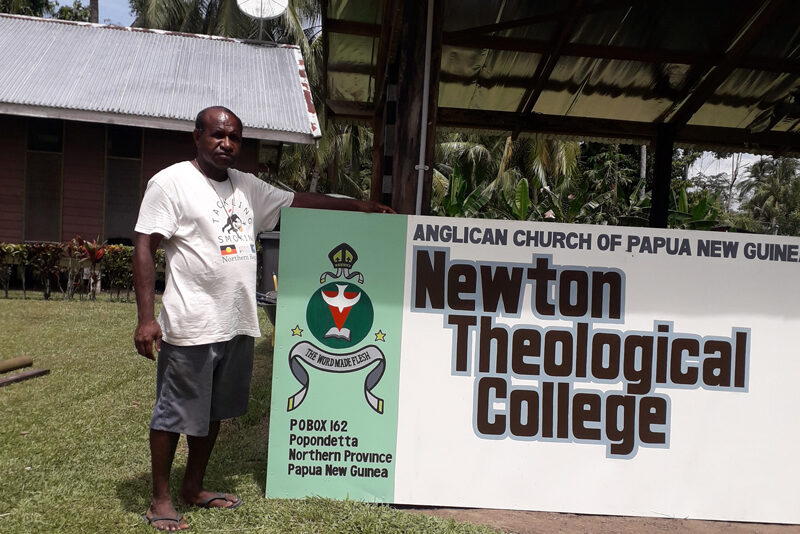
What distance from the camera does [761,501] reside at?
365cm

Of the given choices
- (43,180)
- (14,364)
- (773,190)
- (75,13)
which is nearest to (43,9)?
(75,13)

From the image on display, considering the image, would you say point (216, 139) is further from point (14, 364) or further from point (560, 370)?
point (14, 364)

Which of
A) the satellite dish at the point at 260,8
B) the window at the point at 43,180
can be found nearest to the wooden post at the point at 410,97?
the satellite dish at the point at 260,8

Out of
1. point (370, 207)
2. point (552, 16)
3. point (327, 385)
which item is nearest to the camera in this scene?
point (327, 385)

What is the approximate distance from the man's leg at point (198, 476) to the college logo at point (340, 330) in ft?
1.44

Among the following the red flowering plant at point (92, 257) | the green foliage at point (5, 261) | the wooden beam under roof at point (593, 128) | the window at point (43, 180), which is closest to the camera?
the wooden beam under roof at point (593, 128)

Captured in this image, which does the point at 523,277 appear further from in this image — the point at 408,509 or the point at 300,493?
the point at 300,493

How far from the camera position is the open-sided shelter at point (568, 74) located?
4641 mm

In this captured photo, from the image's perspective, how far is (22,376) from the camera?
20.1 ft

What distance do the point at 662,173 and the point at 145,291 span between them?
237 inches

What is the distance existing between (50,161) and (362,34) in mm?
9920

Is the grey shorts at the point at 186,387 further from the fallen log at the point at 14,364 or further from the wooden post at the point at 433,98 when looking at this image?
the fallen log at the point at 14,364

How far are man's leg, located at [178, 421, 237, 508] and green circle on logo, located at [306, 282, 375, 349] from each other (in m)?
0.70

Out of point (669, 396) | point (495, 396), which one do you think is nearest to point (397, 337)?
point (495, 396)
